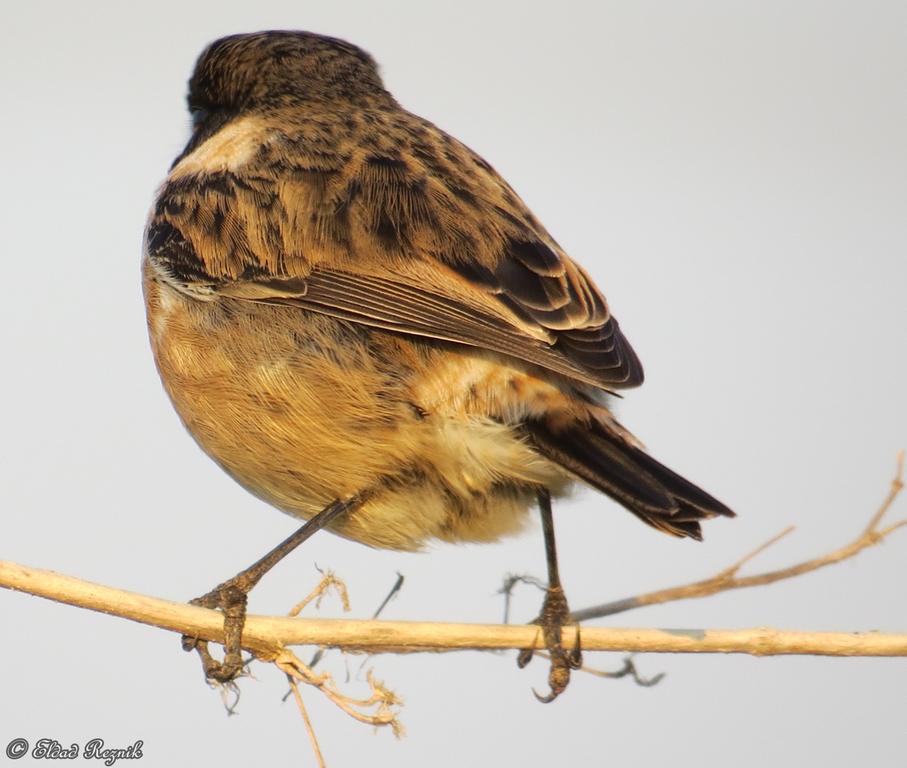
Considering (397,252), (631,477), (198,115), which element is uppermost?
(198,115)

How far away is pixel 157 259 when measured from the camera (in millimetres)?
5078

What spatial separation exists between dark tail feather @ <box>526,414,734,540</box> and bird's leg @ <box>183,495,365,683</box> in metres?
0.84

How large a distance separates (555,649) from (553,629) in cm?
6

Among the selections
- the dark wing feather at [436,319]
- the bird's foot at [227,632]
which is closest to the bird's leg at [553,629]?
the dark wing feather at [436,319]

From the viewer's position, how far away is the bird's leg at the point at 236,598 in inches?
168

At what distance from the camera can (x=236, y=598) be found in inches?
179

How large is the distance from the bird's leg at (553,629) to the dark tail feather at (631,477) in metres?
0.58

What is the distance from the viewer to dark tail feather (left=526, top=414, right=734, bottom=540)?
3975 mm

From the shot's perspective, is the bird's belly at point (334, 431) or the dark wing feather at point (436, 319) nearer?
the dark wing feather at point (436, 319)

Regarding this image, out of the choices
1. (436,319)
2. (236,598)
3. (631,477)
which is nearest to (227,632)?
(236,598)

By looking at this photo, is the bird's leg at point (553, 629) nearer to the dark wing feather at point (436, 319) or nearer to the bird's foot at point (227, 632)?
the dark wing feather at point (436, 319)

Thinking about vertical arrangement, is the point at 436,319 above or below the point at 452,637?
above

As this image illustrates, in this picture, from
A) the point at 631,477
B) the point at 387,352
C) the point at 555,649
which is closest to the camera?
the point at 631,477

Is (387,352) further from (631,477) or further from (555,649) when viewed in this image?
(555,649)
